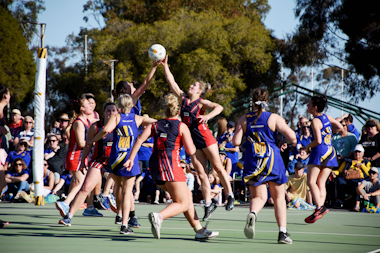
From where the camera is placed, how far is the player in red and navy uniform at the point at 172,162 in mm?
5691

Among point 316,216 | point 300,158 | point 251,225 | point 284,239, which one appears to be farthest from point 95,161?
point 300,158

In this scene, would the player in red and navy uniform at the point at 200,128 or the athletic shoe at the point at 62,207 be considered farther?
the player in red and navy uniform at the point at 200,128

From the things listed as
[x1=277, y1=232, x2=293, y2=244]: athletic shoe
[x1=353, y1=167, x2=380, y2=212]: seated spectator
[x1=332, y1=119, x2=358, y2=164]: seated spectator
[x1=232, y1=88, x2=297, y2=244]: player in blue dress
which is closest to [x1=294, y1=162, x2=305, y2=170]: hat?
[x1=332, y1=119, x2=358, y2=164]: seated spectator

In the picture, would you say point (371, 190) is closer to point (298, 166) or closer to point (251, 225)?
point (298, 166)

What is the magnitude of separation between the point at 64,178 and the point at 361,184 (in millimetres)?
8552

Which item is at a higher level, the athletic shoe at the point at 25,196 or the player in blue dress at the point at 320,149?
the player in blue dress at the point at 320,149

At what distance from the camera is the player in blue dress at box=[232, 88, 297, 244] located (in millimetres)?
5879

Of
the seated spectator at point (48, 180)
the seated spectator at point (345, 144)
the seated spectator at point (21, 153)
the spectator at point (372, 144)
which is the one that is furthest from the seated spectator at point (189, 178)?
the spectator at point (372, 144)

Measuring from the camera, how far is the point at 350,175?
1281 centimetres

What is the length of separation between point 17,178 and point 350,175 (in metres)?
9.58

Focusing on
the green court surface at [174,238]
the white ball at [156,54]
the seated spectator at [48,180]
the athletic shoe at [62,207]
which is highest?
the white ball at [156,54]

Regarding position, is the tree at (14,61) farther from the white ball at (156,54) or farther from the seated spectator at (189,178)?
the white ball at (156,54)

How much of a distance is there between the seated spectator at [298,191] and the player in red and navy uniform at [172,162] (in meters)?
7.35

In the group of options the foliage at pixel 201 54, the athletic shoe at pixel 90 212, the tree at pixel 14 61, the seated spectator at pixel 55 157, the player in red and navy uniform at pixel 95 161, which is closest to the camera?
the player in red and navy uniform at pixel 95 161
